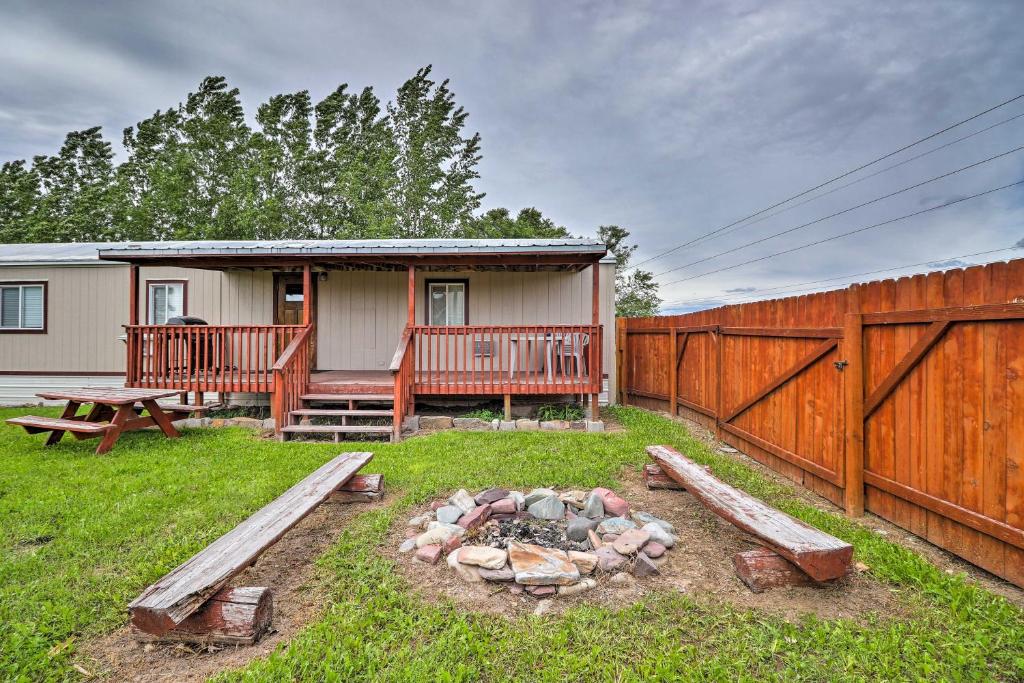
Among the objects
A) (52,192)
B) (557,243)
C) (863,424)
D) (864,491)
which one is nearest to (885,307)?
(863,424)

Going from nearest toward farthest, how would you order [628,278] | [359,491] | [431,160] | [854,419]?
[854,419], [359,491], [431,160], [628,278]

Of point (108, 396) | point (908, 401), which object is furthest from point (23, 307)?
point (908, 401)

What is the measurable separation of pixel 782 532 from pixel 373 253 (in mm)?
6290

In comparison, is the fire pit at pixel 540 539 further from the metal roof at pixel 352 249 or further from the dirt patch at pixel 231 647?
the metal roof at pixel 352 249

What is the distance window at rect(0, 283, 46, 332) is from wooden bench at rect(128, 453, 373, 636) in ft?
33.7

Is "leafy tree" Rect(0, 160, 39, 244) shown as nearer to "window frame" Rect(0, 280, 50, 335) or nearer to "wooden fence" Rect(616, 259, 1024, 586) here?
"window frame" Rect(0, 280, 50, 335)

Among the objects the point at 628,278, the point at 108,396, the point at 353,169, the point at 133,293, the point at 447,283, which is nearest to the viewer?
the point at 108,396

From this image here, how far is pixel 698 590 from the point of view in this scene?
2504mm

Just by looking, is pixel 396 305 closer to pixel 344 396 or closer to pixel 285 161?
pixel 344 396

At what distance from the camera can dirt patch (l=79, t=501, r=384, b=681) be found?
1.94 m

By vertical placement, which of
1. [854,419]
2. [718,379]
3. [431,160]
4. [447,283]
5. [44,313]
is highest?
[431,160]

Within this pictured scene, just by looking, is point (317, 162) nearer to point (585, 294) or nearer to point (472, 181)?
point (472, 181)

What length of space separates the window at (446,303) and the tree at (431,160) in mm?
12369

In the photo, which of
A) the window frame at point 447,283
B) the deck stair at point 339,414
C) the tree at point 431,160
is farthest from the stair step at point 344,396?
the tree at point 431,160
